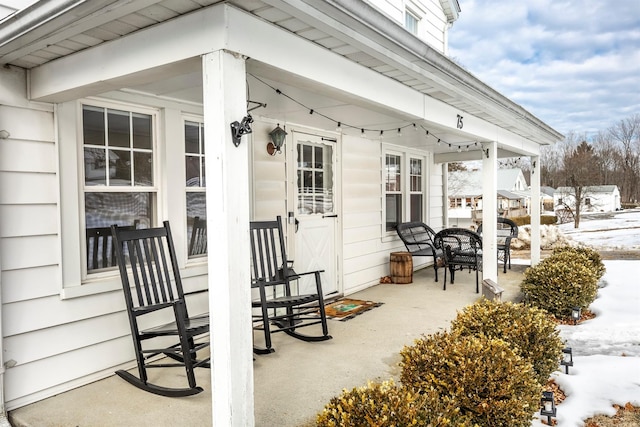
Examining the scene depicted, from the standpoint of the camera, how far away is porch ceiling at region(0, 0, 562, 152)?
1.91m

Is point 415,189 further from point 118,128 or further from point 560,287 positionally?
point 118,128

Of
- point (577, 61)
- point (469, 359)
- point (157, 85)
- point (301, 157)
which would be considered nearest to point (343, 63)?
point (157, 85)

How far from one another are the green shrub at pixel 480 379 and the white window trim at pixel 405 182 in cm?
447

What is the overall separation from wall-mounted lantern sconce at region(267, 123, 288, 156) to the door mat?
193 centimetres

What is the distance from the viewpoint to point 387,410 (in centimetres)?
183

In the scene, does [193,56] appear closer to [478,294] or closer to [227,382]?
[227,382]

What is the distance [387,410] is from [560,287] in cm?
418

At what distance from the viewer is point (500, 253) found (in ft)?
33.7

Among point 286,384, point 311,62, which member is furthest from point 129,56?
point 286,384

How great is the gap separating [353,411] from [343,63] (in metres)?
1.93

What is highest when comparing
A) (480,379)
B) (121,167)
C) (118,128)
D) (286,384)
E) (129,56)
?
(129,56)

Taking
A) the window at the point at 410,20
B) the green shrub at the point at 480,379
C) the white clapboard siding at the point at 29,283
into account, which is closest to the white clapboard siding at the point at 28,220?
the white clapboard siding at the point at 29,283

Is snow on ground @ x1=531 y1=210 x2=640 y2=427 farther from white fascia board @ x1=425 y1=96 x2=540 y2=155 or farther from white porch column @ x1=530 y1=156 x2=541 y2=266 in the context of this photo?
white fascia board @ x1=425 y1=96 x2=540 y2=155

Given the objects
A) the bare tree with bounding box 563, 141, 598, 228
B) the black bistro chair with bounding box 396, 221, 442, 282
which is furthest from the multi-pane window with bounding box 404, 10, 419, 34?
the bare tree with bounding box 563, 141, 598, 228
